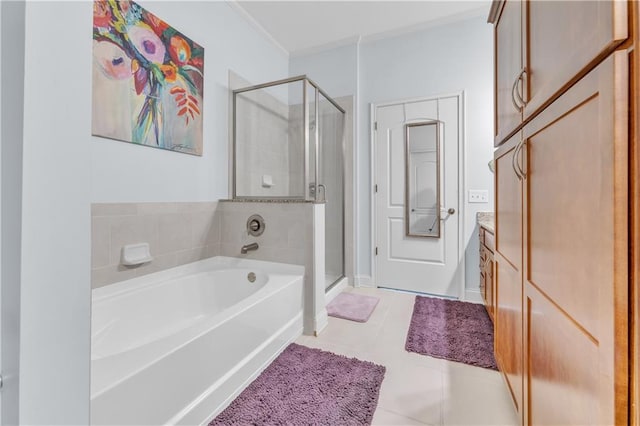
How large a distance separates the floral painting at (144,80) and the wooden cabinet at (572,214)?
1.92 m

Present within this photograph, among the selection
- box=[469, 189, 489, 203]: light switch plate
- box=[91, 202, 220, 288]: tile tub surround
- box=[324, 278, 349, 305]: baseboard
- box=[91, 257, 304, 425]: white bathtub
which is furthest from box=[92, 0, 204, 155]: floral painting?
box=[469, 189, 489, 203]: light switch plate

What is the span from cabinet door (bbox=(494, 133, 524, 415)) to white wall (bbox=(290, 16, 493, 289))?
1.45 meters

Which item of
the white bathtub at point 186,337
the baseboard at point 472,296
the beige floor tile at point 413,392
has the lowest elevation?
the beige floor tile at point 413,392

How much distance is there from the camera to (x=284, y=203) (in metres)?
2.16

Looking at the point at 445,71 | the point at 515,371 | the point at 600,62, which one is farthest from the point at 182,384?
the point at 445,71

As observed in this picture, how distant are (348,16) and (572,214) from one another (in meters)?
2.78

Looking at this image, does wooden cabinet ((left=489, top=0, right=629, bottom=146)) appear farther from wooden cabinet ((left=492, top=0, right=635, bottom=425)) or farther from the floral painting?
the floral painting

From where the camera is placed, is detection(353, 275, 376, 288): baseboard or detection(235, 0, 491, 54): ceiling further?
detection(353, 275, 376, 288): baseboard

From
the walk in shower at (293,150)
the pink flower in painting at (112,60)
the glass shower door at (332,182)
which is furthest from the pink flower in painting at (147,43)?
the glass shower door at (332,182)

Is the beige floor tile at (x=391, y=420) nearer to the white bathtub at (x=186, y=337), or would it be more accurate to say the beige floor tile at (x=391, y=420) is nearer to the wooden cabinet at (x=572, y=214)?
the wooden cabinet at (x=572, y=214)

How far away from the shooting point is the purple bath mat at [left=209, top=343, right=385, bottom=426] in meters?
1.24

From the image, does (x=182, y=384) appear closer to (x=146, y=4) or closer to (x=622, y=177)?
(x=622, y=177)

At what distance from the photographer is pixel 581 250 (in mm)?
594

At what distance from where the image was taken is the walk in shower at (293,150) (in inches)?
97.2
